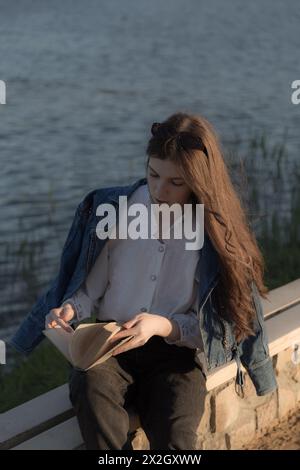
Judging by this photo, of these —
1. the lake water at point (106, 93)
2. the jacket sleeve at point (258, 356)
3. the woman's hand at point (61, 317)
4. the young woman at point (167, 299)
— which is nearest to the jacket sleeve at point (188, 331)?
the young woman at point (167, 299)

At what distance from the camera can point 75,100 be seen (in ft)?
28.9

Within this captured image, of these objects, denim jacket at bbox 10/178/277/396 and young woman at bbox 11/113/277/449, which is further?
denim jacket at bbox 10/178/277/396

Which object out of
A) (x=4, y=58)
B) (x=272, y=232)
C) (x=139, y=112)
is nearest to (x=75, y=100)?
(x=139, y=112)

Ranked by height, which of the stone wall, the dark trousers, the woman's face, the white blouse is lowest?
the stone wall

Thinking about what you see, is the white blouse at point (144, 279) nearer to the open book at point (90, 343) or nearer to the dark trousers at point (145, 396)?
the dark trousers at point (145, 396)

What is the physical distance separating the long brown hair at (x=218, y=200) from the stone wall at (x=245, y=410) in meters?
0.45

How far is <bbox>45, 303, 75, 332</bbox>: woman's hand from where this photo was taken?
2555mm

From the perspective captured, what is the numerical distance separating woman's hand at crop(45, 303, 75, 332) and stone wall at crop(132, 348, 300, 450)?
487 mm

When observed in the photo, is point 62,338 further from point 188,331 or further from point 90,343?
point 188,331

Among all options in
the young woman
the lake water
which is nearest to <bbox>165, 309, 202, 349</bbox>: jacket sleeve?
the young woman

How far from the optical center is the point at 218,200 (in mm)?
2650

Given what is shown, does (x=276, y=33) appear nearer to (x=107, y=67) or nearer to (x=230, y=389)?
(x=107, y=67)

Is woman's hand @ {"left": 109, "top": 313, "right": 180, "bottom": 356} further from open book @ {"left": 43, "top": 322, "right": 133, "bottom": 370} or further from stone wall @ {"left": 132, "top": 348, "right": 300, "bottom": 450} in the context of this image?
stone wall @ {"left": 132, "top": 348, "right": 300, "bottom": 450}

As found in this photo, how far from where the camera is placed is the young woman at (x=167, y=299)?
8.30ft
